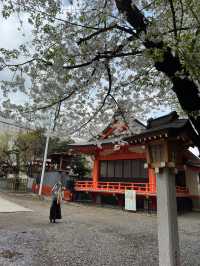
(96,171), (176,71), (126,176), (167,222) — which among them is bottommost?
(167,222)

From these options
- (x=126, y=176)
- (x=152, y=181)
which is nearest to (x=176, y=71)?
(x=152, y=181)

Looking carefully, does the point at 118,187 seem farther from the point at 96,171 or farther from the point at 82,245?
the point at 82,245

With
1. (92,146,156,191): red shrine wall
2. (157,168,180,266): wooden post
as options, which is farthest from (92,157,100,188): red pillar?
(157,168,180,266): wooden post

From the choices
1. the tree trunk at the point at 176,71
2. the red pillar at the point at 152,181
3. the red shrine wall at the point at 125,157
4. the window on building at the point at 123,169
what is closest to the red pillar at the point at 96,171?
the red shrine wall at the point at 125,157

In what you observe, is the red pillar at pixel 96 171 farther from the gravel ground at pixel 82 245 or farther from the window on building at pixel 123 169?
the gravel ground at pixel 82 245

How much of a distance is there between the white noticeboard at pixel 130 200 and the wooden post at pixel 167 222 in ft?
36.9

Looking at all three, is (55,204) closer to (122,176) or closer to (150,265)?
(150,265)

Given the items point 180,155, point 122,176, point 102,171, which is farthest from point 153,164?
point 102,171

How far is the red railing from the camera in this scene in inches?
591

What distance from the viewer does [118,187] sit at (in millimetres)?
16672

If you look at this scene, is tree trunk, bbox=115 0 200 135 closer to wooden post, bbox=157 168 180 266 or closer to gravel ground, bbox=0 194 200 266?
wooden post, bbox=157 168 180 266

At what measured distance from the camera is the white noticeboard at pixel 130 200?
15.3 metres

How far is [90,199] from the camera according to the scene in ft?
64.4

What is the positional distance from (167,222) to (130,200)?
1164cm
